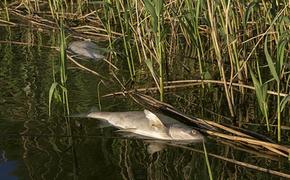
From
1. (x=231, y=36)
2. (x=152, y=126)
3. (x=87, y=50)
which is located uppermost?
(x=231, y=36)

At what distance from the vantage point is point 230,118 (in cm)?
387

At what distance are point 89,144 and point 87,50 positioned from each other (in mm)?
2630

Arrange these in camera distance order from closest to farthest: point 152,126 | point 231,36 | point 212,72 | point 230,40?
point 152,126 < point 231,36 < point 230,40 < point 212,72

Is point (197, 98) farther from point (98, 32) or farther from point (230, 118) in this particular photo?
point (98, 32)

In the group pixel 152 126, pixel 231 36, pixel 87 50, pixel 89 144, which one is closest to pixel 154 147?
pixel 152 126

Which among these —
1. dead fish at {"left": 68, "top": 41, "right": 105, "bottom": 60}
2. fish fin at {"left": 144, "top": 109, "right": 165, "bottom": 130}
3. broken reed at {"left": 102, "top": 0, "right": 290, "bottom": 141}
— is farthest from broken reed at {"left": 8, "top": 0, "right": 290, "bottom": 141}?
fish fin at {"left": 144, "top": 109, "right": 165, "bottom": 130}

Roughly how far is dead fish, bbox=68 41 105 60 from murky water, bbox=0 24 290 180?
831 millimetres

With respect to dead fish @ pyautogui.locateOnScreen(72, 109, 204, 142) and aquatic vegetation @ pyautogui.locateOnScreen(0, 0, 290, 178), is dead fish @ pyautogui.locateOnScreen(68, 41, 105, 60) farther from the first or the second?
dead fish @ pyautogui.locateOnScreen(72, 109, 204, 142)

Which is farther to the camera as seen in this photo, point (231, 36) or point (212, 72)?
point (212, 72)

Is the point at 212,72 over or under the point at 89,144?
over

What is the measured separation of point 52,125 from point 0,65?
204 centimetres

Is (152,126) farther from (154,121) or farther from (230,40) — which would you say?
(230,40)

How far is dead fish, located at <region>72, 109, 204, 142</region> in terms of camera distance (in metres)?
3.41

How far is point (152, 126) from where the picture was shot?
3.49 m
